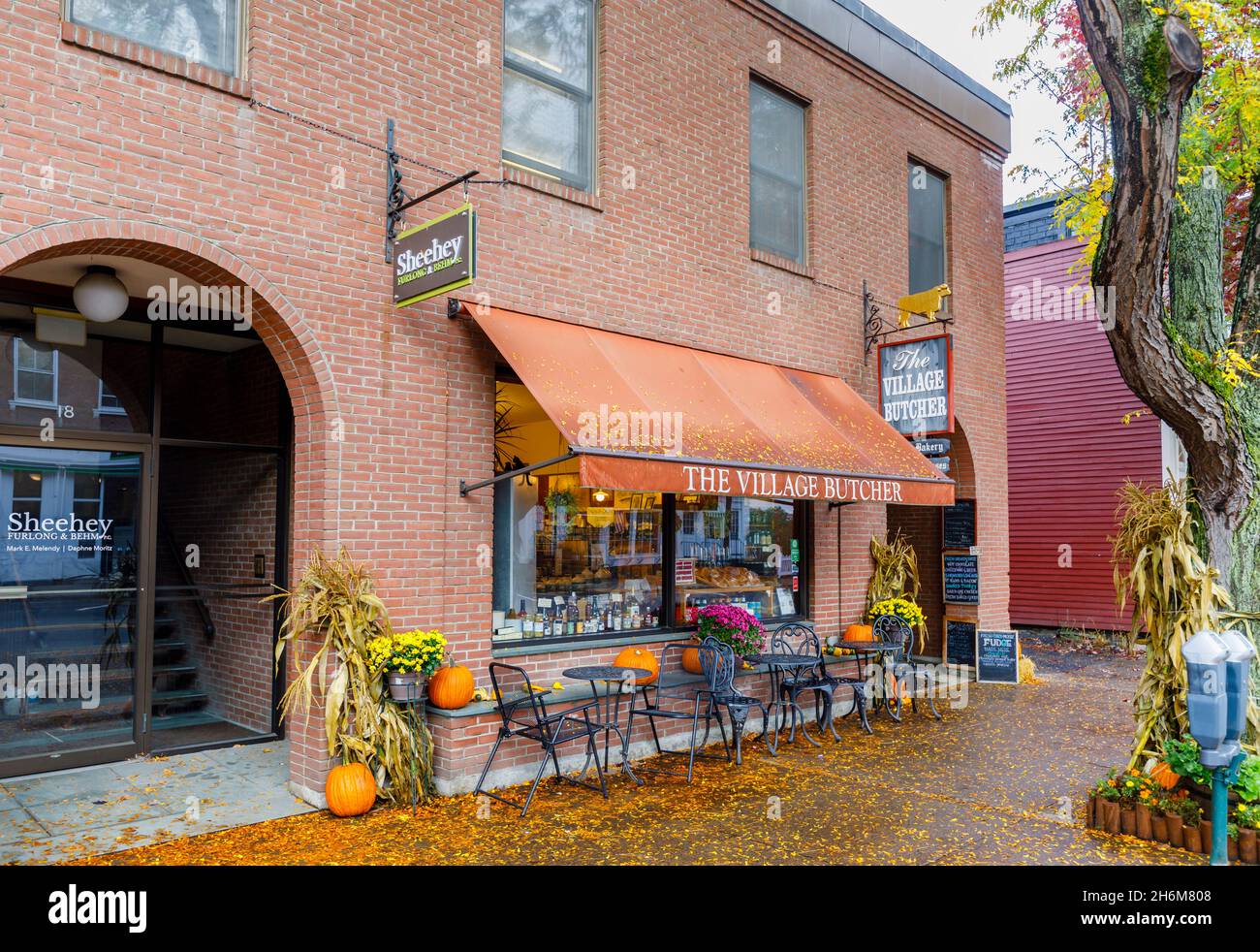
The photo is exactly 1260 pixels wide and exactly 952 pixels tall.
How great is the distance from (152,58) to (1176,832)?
785cm

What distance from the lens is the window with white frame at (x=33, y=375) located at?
686 cm

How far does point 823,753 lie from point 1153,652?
2866 millimetres

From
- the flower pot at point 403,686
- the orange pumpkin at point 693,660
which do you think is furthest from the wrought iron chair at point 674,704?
the flower pot at point 403,686

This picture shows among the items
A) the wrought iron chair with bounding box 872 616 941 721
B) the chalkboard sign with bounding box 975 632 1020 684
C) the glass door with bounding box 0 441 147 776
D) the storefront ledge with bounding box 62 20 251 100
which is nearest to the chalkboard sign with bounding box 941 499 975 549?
the chalkboard sign with bounding box 975 632 1020 684

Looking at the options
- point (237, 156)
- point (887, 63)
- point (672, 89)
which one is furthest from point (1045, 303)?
point (237, 156)

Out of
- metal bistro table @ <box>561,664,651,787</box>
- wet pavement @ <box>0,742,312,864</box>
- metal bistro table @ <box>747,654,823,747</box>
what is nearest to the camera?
wet pavement @ <box>0,742,312,864</box>

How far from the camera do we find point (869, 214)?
10906 millimetres

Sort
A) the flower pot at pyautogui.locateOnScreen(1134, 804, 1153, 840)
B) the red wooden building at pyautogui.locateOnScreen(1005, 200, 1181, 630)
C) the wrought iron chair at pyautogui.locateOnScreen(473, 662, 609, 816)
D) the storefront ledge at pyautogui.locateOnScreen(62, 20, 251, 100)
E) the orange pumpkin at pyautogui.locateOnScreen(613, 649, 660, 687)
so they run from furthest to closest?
1. the red wooden building at pyautogui.locateOnScreen(1005, 200, 1181, 630)
2. the orange pumpkin at pyautogui.locateOnScreen(613, 649, 660, 687)
3. the wrought iron chair at pyautogui.locateOnScreen(473, 662, 609, 816)
4. the flower pot at pyautogui.locateOnScreen(1134, 804, 1153, 840)
5. the storefront ledge at pyautogui.locateOnScreen(62, 20, 251, 100)

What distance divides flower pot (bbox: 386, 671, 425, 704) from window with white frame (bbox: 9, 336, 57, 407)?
3592 millimetres

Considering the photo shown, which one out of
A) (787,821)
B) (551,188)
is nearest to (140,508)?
(551,188)

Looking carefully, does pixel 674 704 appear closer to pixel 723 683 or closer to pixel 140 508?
pixel 723 683

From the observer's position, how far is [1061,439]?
16766 millimetres

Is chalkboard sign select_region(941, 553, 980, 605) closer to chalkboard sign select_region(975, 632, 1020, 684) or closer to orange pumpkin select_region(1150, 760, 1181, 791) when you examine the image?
chalkboard sign select_region(975, 632, 1020, 684)

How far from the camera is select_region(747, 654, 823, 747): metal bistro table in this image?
26.9 feet
